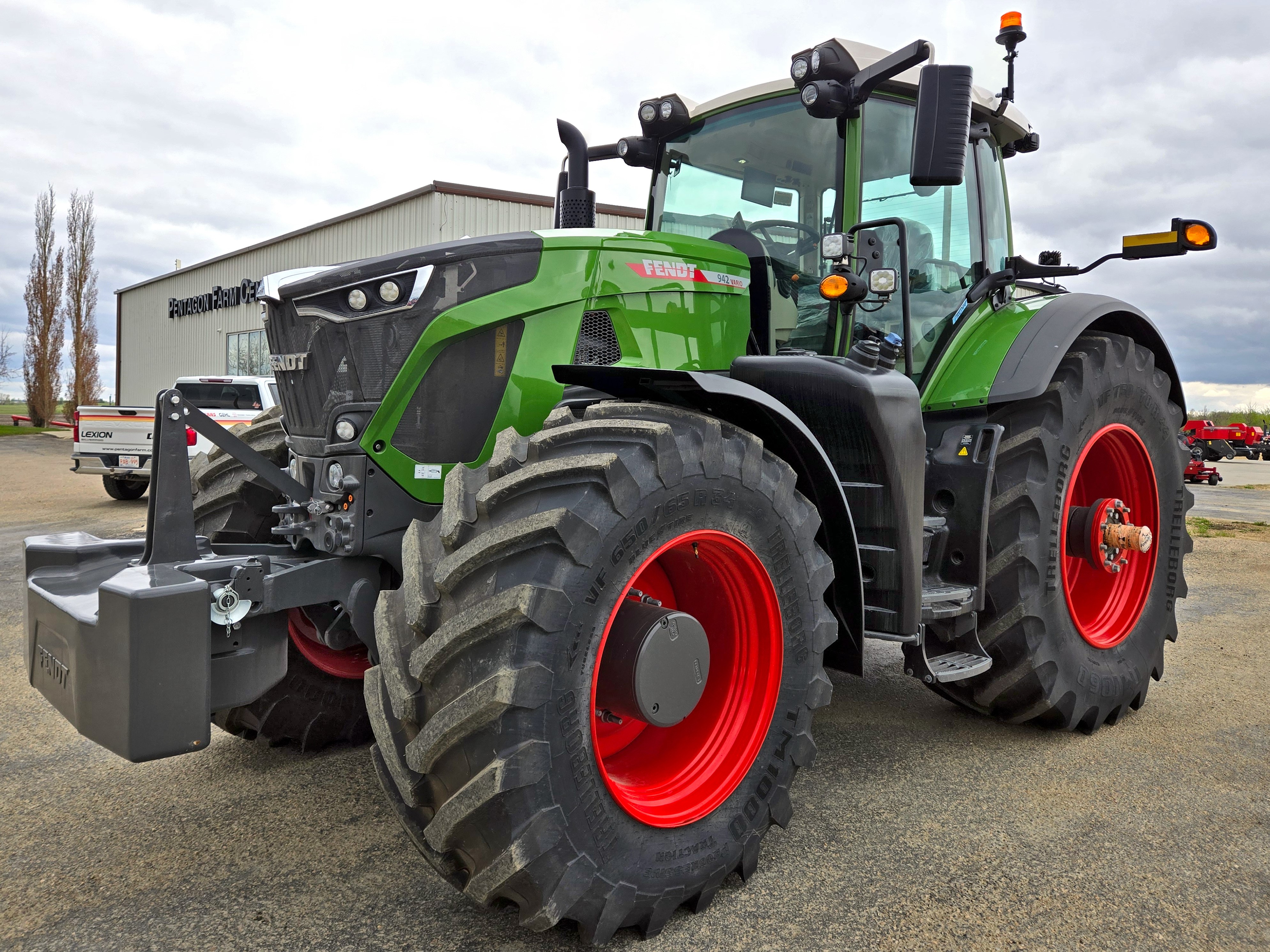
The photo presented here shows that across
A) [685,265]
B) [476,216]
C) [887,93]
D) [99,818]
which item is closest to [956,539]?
[685,265]

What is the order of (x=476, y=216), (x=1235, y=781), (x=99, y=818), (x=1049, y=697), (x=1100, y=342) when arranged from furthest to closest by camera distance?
(x=476, y=216)
(x=1100, y=342)
(x=1049, y=697)
(x=1235, y=781)
(x=99, y=818)

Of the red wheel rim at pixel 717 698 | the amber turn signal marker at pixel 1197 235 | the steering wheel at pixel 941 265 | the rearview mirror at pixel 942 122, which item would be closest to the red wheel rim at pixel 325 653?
the red wheel rim at pixel 717 698

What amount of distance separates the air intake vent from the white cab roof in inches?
51.4

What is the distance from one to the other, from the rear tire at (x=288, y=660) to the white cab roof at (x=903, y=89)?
2.09 m

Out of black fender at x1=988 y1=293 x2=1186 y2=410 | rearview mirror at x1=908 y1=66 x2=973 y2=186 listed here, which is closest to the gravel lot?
black fender at x1=988 y1=293 x2=1186 y2=410

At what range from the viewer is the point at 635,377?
2490 mm

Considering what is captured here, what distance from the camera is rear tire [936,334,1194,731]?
3445mm

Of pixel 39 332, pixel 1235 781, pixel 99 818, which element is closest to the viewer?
pixel 99 818

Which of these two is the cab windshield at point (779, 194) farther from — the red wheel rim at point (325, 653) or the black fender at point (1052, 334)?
the red wheel rim at point (325, 653)

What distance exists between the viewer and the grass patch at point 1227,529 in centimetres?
1007

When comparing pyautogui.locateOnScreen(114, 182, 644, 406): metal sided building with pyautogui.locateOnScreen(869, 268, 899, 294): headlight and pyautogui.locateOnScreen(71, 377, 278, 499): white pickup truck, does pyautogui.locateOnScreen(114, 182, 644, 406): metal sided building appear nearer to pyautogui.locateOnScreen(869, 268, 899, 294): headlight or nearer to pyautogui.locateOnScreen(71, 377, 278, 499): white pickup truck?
pyautogui.locateOnScreen(71, 377, 278, 499): white pickup truck

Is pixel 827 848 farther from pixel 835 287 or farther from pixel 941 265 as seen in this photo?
pixel 941 265

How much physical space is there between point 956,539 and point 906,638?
688 millimetres

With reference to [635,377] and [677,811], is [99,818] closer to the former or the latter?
[677,811]
